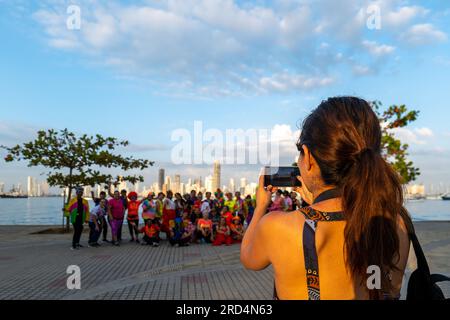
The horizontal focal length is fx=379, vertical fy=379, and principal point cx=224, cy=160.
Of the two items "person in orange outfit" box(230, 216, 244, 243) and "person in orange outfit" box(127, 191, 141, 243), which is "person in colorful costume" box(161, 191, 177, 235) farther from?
"person in orange outfit" box(230, 216, 244, 243)

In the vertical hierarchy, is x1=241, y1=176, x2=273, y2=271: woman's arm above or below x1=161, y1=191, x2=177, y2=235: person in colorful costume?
above

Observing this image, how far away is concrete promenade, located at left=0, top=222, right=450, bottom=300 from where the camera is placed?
22.3 feet

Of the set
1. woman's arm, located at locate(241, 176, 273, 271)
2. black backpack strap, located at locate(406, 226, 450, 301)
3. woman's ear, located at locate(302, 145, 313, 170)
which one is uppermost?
woman's ear, located at locate(302, 145, 313, 170)

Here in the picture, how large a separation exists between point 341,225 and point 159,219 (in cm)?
1431

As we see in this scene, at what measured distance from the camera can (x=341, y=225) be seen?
4.42ft

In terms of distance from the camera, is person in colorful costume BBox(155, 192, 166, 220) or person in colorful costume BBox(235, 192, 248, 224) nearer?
person in colorful costume BBox(155, 192, 166, 220)

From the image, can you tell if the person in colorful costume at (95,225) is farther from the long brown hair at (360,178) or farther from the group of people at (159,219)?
the long brown hair at (360,178)

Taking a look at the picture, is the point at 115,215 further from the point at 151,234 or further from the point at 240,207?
the point at 240,207

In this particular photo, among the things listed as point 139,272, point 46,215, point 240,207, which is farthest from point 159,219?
point 46,215

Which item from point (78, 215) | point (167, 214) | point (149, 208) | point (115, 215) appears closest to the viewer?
point (78, 215)

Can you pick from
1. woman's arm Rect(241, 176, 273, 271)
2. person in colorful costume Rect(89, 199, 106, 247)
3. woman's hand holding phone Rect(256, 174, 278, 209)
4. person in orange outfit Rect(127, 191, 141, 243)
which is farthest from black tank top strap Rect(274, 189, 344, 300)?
person in orange outfit Rect(127, 191, 141, 243)

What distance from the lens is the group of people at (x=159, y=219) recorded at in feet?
45.3

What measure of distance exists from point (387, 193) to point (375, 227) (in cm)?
13

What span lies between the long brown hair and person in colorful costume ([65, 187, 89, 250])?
13.0m
